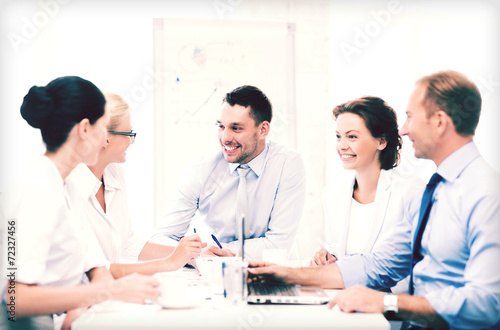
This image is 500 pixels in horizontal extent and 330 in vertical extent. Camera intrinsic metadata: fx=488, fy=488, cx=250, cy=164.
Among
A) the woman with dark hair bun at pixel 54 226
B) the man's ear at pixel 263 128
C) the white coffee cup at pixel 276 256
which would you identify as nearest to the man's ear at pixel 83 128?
the woman with dark hair bun at pixel 54 226

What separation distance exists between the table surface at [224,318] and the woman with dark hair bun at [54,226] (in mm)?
59

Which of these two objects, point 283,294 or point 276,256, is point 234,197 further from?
point 283,294

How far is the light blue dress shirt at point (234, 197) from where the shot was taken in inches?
107

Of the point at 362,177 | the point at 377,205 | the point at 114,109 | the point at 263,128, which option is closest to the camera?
the point at 114,109

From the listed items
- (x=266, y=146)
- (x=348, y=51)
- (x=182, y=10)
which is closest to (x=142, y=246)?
(x=266, y=146)

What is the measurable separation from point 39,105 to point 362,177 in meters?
1.59

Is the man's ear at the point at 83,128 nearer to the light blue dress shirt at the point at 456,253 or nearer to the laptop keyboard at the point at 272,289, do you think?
the laptop keyboard at the point at 272,289

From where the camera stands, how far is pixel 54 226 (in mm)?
1437

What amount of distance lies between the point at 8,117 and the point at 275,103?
6.53 ft

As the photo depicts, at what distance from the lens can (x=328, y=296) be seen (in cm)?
158

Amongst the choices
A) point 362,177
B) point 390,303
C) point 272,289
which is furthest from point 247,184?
point 390,303

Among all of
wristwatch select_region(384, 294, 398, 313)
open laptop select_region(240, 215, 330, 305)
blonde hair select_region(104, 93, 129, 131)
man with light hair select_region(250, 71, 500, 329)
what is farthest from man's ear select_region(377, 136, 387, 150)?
blonde hair select_region(104, 93, 129, 131)

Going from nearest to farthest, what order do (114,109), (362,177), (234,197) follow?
1. (114,109)
2. (362,177)
3. (234,197)

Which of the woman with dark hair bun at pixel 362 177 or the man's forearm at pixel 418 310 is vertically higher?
the woman with dark hair bun at pixel 362 177
